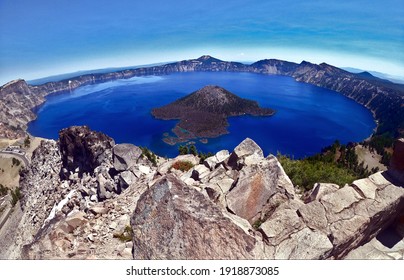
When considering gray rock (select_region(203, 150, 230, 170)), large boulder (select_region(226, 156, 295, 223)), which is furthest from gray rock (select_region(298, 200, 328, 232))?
gray rock (select_region(203, 150, 230, 170))

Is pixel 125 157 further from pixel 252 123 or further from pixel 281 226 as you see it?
pixel 252 123

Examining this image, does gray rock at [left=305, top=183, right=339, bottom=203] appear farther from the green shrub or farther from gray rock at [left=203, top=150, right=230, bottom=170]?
the green shrub

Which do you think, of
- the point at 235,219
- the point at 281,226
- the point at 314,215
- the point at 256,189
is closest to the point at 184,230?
the point at 235,219

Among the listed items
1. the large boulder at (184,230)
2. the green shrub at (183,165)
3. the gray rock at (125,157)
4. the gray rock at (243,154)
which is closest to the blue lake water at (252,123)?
the gray rock at (125,157)

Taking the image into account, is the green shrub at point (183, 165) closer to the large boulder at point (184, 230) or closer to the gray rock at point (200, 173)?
the gray rock at point (200, 173)

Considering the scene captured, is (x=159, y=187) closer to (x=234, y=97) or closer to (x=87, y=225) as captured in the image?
(x=87, y=225)
